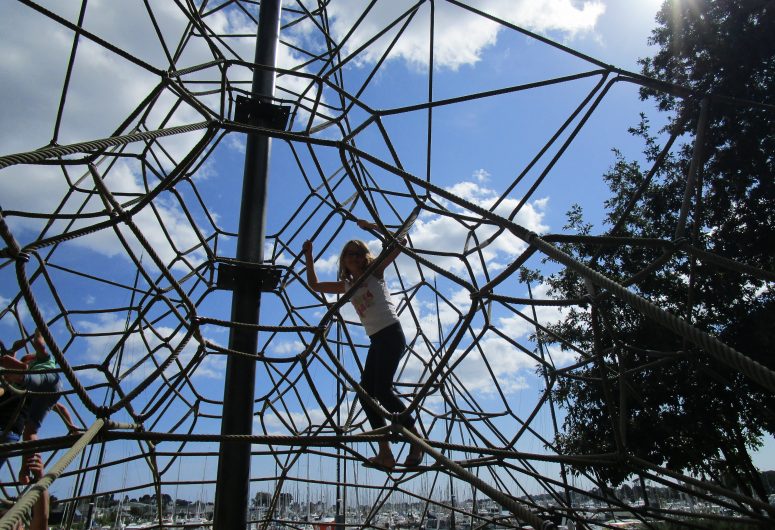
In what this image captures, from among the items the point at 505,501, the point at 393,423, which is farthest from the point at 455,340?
the point at 505,501

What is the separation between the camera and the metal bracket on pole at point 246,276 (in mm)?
4664

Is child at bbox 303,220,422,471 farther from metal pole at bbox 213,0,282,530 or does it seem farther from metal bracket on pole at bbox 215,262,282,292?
metal pole at bbox 213,0,282,530

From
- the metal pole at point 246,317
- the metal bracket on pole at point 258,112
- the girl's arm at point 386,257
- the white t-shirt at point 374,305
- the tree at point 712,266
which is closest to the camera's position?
the girl's arm at point 386,257

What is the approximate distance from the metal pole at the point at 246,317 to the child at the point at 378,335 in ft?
3.24

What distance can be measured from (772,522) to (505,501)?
2.35 metres

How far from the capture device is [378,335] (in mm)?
3900

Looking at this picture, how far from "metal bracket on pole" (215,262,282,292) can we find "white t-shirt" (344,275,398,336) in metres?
1.09

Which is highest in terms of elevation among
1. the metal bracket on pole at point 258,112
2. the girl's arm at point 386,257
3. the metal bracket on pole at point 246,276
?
the metal bracket on pole at point 258,112

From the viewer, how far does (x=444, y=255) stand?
4840 mm

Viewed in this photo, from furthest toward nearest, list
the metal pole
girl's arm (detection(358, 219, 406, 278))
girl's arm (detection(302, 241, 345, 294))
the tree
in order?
the tree, girl's arm (detection(302, 241, 345, 294)), the metal pole, girl's arm (detection(358, 219, 406, 278))

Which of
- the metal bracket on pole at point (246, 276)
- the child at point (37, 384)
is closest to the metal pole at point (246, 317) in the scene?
the metal bracket on pole at point (246, 276)

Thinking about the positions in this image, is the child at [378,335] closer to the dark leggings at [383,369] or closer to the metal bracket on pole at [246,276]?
the dark leggings at [383,369]

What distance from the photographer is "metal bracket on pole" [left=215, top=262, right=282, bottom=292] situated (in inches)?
184

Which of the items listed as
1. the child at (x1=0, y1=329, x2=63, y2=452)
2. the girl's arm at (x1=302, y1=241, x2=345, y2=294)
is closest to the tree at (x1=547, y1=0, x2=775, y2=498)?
the girl's arm at (x1=302, y1=241, x2=345, y2=294)
